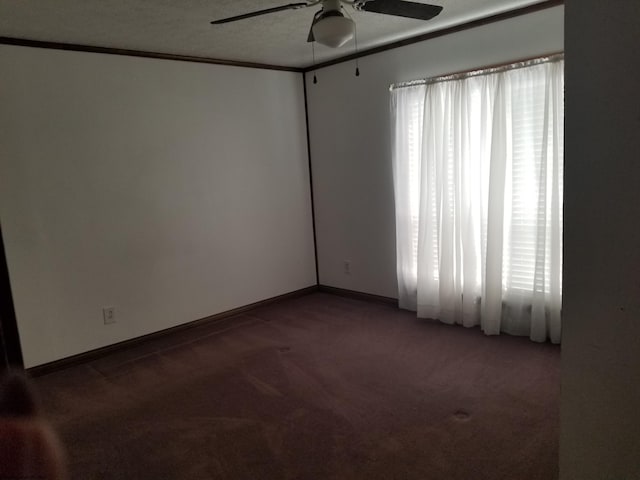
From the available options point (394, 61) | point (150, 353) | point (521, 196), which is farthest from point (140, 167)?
point (521, 196)

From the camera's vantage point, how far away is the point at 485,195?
356 cm

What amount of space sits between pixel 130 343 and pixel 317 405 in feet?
6.11

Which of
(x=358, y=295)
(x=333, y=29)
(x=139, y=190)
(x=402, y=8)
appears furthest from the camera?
(x=358, y=295)

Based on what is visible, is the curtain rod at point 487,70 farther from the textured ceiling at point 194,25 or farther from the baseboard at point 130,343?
the baseboard at point 130,343

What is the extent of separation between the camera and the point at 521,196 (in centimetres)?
336

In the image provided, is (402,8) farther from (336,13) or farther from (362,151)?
(362,151)

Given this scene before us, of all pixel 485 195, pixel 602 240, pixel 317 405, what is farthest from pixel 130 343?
pixel 602 240

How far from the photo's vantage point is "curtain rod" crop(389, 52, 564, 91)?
3.09 m

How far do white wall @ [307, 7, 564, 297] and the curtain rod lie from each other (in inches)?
3.3

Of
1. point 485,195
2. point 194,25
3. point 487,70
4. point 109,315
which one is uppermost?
point 194,25

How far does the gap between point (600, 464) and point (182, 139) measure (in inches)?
147

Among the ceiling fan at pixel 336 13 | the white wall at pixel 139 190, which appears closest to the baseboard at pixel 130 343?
the white wall at pixel 139 190

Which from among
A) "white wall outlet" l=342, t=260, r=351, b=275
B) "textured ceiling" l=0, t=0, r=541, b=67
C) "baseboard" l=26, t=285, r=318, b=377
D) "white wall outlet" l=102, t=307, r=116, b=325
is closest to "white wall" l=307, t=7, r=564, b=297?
"white wall outlet" l=342, t=260, r=351, b=275

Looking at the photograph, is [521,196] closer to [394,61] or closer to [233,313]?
[394,61]
